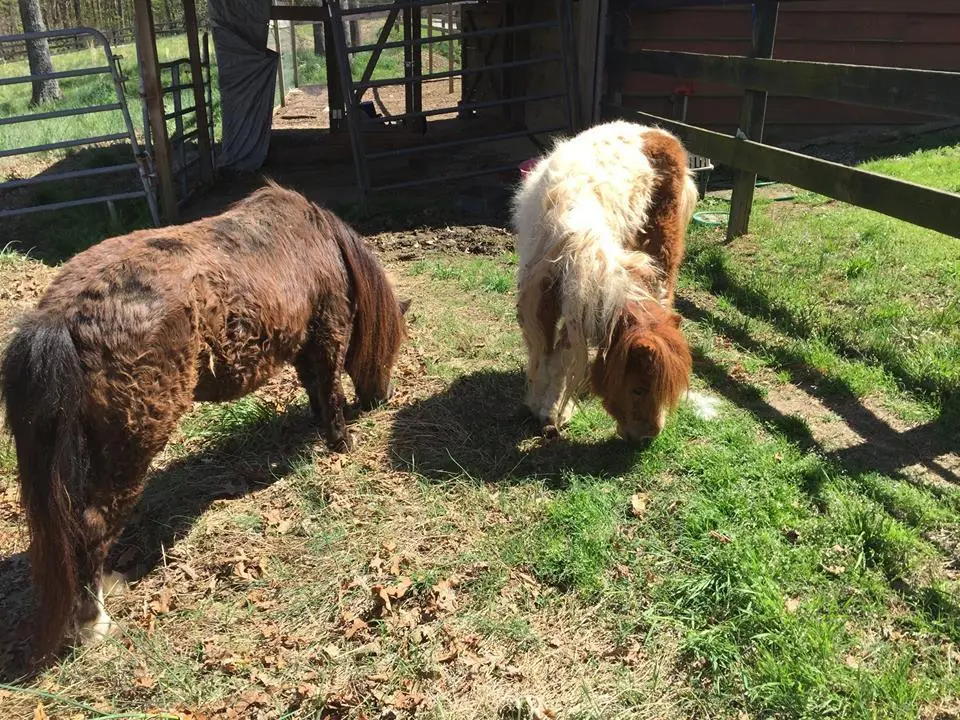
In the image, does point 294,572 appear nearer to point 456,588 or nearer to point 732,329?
point 456,588

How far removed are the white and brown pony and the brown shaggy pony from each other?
1.35 m

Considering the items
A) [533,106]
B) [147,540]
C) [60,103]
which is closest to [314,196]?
[533,106]

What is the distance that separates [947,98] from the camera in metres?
3.91

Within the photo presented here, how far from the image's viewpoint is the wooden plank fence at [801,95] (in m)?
4.01

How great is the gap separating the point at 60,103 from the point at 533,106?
13.2 metres

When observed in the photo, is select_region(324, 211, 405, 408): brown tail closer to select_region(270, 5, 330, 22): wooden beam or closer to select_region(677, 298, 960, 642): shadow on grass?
select_region(677, 298, 960, 642): shadow on grass

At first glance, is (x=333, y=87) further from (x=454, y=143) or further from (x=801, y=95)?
(x=801, y=95)

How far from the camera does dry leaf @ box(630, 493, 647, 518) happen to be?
3.40 meters

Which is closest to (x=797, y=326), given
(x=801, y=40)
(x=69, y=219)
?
(x=801, y=40)

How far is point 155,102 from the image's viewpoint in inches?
296

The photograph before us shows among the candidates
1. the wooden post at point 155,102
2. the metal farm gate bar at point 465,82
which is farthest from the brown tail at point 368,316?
the wooden post at point 155,102

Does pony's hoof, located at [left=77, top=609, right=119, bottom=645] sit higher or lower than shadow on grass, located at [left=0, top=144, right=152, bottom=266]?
lower

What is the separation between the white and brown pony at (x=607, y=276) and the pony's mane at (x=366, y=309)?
81 cm

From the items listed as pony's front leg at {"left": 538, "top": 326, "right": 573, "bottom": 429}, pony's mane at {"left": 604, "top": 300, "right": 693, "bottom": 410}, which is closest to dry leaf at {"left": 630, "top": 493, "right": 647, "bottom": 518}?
pony's mane at {"left": 604, "top": 300, "right": 693, "bottom": 410}
